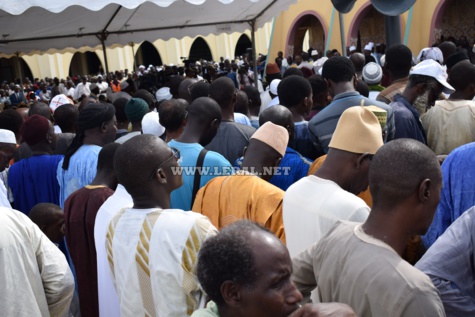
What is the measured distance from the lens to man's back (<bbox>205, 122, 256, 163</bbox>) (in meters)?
4.51

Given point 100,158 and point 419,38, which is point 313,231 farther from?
point 419,38

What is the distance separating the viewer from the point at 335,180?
2.67 meters

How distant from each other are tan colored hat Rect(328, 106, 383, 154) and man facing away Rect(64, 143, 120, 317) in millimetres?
1556

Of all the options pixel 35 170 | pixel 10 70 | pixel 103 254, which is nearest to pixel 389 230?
pixel 103 254

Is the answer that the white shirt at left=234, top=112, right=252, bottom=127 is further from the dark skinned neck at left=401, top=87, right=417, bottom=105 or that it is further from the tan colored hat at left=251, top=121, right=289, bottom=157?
the tan colored hat at left=251, top=121, right=289, bottom=157

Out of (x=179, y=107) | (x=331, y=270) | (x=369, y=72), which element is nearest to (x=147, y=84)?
(x=369, y=72)

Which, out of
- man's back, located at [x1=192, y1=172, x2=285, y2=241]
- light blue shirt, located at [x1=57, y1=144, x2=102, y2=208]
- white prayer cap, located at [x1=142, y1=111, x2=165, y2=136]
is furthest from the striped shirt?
white prayer cap, located at [x1=142, y1=111, x2=165, y2=136]

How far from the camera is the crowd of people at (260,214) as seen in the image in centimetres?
185

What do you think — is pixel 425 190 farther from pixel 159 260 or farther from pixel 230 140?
pixel 230 140

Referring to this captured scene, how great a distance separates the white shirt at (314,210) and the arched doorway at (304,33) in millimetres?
20311

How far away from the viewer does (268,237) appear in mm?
1886

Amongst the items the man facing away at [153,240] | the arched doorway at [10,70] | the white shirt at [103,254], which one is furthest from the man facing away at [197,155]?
the arched doorway at [10,70]

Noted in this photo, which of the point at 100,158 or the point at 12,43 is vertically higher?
the point at 12,43

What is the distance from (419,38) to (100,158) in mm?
16983
